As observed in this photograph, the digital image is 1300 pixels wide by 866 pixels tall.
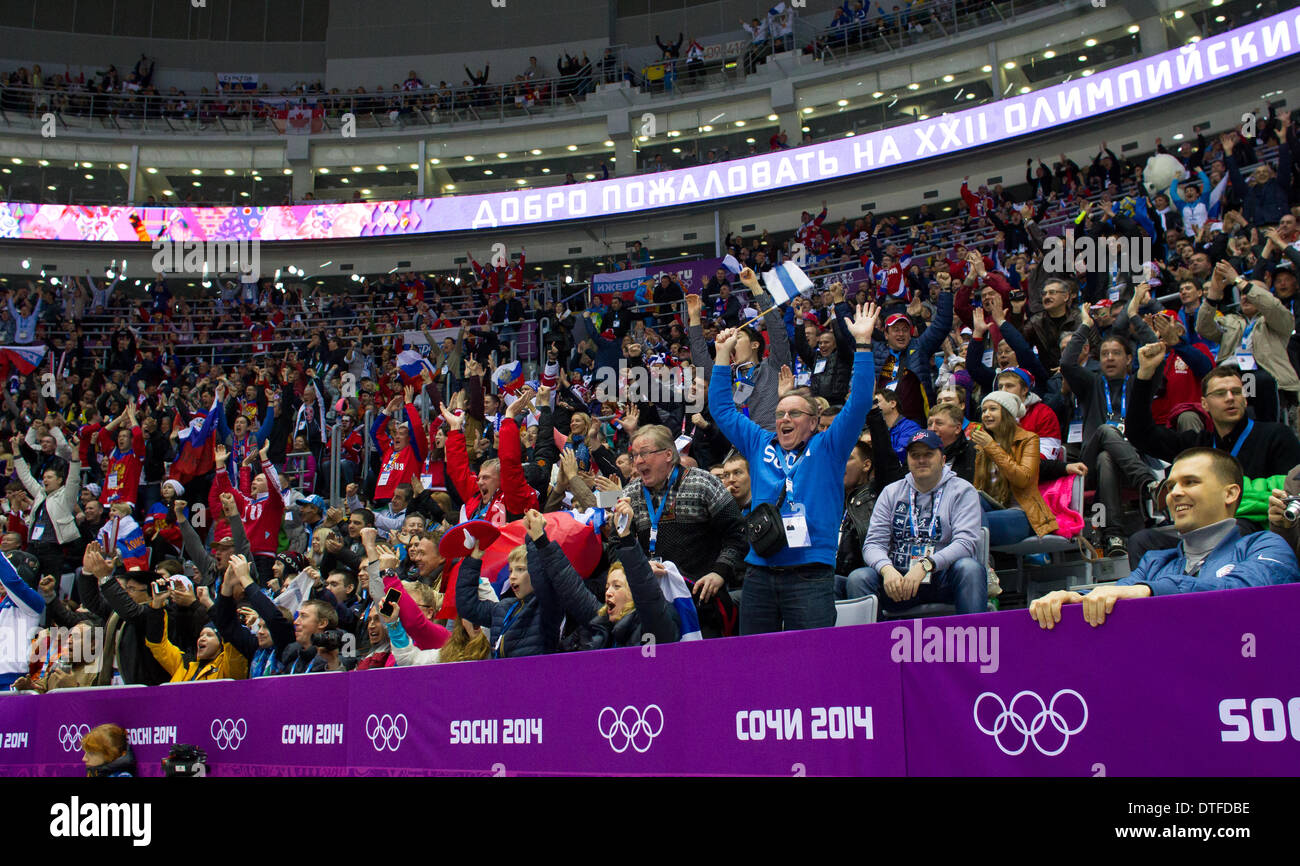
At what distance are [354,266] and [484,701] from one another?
2291cm

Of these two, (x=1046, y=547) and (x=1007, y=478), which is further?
(x=1007, y=478)

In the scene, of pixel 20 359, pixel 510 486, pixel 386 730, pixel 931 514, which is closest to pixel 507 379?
pixel 510 486

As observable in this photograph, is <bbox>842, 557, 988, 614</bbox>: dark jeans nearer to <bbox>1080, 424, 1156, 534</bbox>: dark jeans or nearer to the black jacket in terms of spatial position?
the black jacket

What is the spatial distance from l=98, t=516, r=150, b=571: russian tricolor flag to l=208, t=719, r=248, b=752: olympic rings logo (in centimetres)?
597

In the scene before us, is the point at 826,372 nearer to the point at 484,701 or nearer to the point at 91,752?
the point at 484,701

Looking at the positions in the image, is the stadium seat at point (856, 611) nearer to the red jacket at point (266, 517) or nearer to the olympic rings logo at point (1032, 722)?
the olympic rings logo at point (1032, 722)

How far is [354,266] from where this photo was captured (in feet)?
84.7

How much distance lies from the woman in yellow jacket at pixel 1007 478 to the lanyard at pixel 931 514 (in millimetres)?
700

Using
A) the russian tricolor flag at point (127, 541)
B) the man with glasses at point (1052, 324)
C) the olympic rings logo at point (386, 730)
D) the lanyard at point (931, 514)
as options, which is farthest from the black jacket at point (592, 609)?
the russian tricolor flag at point (127, 541)

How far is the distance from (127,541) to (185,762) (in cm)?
656

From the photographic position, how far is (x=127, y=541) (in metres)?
11.2

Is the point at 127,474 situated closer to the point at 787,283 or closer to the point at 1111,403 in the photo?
the point at 787,283

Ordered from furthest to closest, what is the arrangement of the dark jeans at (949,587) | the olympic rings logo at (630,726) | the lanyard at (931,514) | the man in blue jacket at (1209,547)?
the lanyard at (931,514)
the dark jeans at (949,587)
the olympic rings logo at (630,726)
the man in blue jacket at (1209,547)

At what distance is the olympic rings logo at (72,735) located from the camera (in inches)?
251
